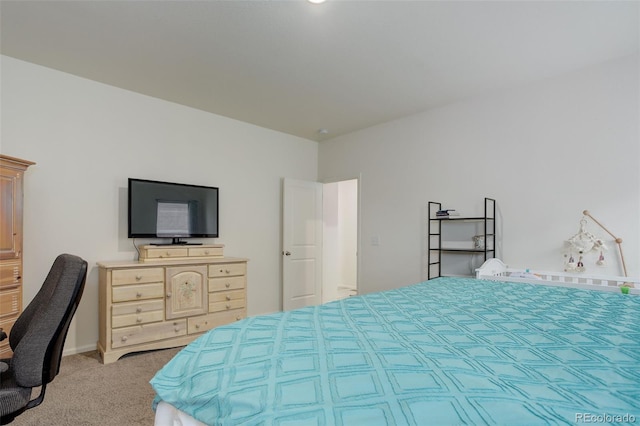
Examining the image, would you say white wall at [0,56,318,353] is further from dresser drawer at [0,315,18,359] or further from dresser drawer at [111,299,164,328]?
dresser drawer at [0,315,18,359]

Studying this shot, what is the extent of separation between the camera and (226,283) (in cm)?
364

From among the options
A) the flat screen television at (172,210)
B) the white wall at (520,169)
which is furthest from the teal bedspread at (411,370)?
the flat screen television at (172,210)

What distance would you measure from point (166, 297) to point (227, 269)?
2.17ft

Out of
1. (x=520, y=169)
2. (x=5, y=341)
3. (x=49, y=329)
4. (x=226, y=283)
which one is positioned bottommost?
(x=5, y=341)

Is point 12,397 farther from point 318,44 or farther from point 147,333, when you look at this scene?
point 318,44

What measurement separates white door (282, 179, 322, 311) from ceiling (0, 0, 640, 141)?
5.37 feet

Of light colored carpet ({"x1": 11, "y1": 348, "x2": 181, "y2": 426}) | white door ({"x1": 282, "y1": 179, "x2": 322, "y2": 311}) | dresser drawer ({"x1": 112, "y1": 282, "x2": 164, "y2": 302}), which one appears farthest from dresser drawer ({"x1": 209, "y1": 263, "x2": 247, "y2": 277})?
white door ({"x1": 282, "y1": 179, "x2": 322, "y2": 311})

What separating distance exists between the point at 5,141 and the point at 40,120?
32 cm

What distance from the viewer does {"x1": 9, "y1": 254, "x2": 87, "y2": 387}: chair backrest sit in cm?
143

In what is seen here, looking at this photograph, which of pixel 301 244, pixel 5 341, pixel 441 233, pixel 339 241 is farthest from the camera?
pixel 339 241

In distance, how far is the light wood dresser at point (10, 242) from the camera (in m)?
2.30

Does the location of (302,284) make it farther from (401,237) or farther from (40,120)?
(40,120)

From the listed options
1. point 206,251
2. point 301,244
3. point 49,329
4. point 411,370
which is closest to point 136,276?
point 206,251

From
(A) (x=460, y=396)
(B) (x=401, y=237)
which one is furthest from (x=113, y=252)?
(A) (x=460, y=396)
